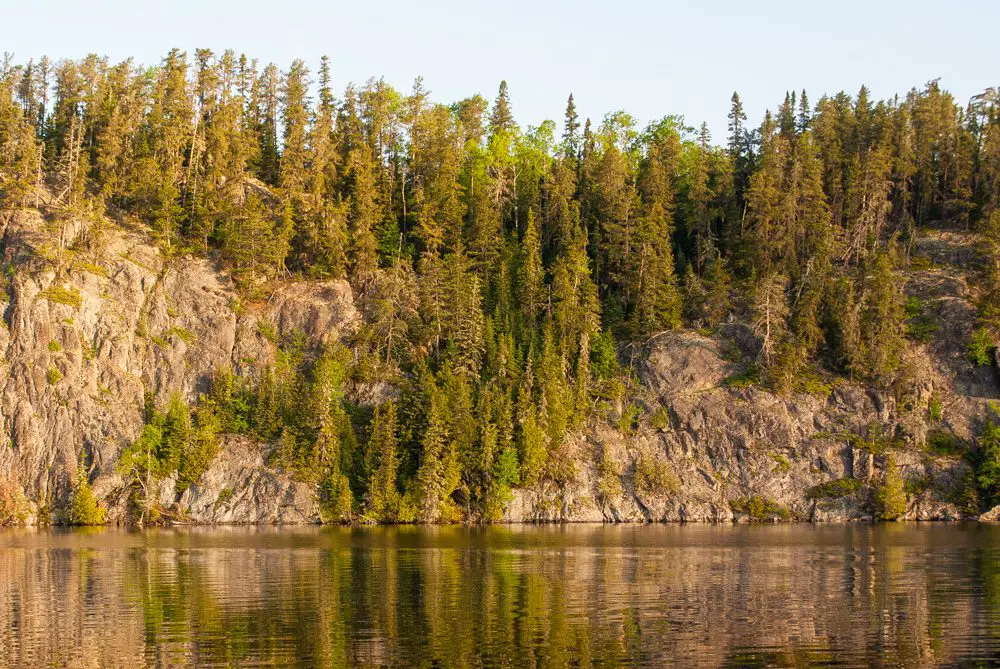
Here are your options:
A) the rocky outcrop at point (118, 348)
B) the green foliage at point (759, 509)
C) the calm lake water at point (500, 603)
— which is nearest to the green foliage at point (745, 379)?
the green foliage at point (759, 509)

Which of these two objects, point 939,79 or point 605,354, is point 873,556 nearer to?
point 605,354

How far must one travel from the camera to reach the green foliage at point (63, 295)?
344 ft

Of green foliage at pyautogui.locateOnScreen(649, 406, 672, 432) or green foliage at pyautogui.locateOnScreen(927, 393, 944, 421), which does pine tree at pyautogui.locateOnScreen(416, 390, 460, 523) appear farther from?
green foliage at pyautogui.locateOnScreen(927, 393, 944, 421)

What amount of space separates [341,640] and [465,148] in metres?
116

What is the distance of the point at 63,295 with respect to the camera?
10562 cm

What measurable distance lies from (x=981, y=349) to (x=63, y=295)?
94755 millimetres

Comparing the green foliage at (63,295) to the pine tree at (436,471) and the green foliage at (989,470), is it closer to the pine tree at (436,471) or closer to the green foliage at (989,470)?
the pine tree at (436,471)

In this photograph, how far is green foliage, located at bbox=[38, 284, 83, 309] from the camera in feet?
344

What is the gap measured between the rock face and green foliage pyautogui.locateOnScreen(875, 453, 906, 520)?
1.26 meters

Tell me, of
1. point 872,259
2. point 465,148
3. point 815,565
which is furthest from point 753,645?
point 465,148

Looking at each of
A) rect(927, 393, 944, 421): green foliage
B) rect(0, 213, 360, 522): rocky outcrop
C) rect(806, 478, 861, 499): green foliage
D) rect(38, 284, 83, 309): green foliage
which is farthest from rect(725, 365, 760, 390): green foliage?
rect(38, 284, 83, 309): green foliage

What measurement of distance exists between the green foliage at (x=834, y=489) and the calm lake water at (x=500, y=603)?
90.6ft

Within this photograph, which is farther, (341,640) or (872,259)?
(872,259)

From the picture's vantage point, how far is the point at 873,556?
65.6 metres
